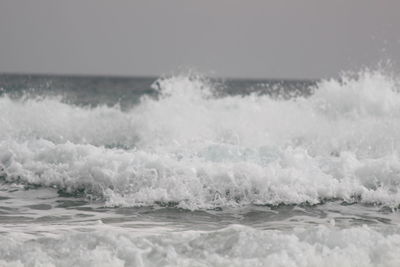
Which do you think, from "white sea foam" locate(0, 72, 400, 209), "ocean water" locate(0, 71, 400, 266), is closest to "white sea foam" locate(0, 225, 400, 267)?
"ocean water" locate(0, 71, 400, 266)

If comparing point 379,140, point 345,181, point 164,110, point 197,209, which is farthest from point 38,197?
point 164,110

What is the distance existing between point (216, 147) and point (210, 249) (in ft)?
15.8

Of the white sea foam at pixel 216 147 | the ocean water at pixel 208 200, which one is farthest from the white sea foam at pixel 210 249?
the white sea foam at pixel 216 147

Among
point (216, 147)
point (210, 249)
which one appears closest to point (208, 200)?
point (210, 249)

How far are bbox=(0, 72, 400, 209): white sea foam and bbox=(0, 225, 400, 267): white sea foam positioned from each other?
1769 millimetres

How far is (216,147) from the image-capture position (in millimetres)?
10562

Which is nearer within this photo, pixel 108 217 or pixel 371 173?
pixel 108 217

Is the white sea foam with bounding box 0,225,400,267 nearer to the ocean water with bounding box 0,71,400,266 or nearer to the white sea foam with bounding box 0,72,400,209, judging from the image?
the ocean water with bounding box 0,71,400,266

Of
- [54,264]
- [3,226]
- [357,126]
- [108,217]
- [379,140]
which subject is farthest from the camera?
[357,126]

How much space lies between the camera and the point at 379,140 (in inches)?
491

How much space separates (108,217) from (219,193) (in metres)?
1.70

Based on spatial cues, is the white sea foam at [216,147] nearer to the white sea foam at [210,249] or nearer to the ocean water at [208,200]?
the ocean water at [208,200]

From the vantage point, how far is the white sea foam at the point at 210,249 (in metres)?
5.50

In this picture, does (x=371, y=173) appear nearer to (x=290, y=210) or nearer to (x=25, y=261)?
(x=290, y=210)
